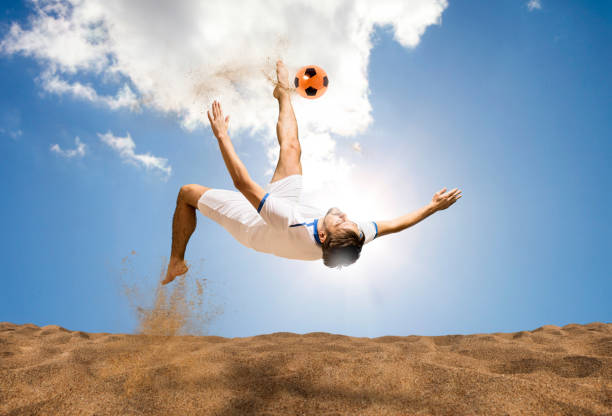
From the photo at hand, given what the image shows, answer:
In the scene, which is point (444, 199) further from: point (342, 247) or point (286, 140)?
point (286, 140)

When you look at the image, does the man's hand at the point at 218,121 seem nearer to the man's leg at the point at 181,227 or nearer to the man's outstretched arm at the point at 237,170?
the man's outstretched arm at the point at 237,170

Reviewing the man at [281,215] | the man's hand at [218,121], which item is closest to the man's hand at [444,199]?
the man at [281,215]

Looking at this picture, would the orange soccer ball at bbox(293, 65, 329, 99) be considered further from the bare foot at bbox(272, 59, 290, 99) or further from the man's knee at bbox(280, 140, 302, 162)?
the man's knee at bbox(280, 140, 302, 162)

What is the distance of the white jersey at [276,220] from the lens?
9.98 feet

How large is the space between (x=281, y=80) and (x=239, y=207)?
1953 mm

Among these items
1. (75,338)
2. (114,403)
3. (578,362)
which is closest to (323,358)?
(114,403)

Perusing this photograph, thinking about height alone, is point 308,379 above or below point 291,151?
below

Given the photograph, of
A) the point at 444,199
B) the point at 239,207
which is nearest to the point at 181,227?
the point at 239,207

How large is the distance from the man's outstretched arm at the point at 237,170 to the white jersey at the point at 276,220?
0.24ft

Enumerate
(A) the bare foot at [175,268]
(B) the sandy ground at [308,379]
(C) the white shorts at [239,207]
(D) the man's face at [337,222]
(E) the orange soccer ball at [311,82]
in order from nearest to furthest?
(B) the sandy ground at [308,379], (D) the man's face at [337,222], (C) the white shorts at [239,207], (A) the bare foot at [175,268], (E) the orange soccer ball at [311,82]

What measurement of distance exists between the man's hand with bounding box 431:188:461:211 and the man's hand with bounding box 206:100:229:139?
2.27 meters

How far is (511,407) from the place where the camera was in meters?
2.47

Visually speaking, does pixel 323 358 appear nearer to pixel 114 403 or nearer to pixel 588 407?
pixel 114 403

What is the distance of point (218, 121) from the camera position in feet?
10.4
